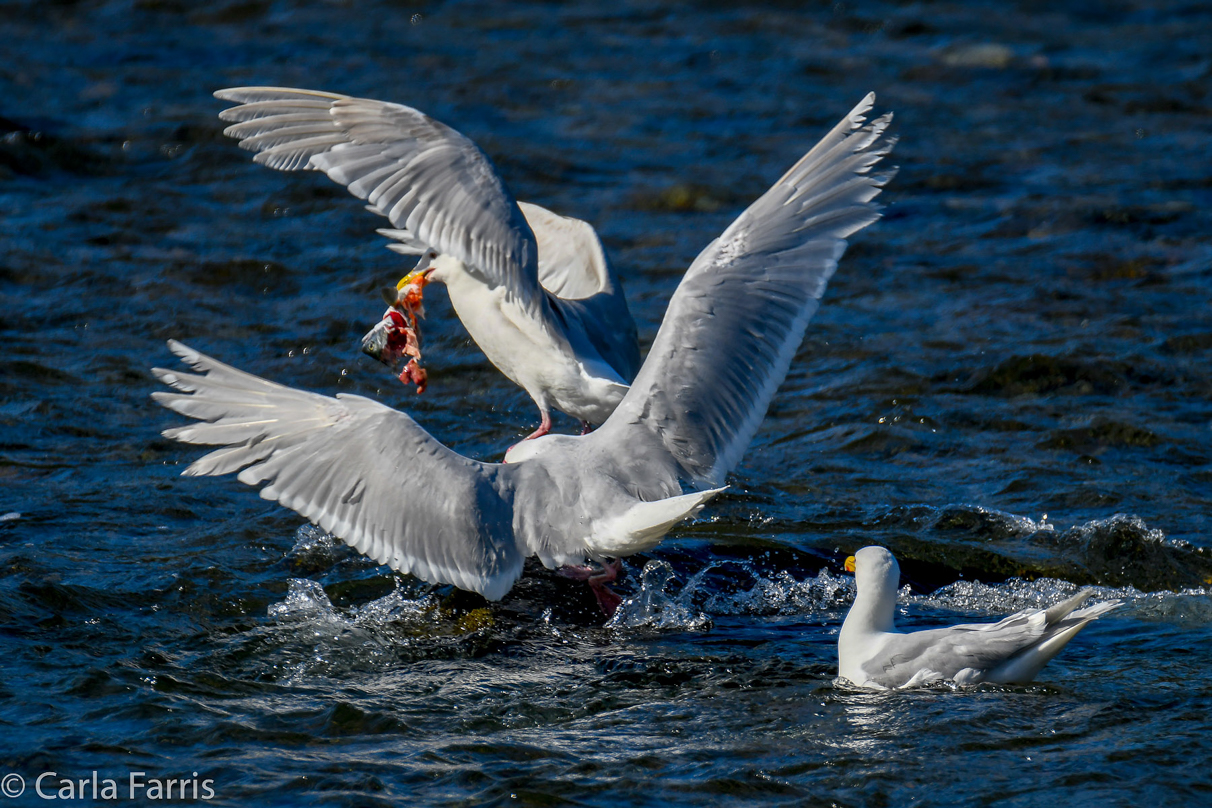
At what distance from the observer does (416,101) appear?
12.6 m

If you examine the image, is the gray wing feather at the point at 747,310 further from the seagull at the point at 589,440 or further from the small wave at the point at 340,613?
the small wave at the point at 340,613

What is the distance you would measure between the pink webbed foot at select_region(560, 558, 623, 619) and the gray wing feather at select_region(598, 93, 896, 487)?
0.56 metres

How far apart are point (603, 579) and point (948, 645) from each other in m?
1.47

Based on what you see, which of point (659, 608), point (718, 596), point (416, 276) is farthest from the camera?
point (416, 276)

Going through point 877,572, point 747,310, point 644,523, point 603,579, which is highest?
point 747,310

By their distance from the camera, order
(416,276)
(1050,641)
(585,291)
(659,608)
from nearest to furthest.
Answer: (1050,641) → (659,608) → (416,276) → (585,291)

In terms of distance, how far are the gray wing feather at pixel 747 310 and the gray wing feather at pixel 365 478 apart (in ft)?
2.30

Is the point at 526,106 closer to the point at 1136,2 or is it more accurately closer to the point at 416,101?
the point at 416,101

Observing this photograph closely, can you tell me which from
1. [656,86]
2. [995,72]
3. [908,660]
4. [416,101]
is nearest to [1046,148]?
[995,72]

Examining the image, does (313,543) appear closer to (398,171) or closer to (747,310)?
(398,171)

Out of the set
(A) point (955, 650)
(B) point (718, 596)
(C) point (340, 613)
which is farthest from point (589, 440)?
(A) point (955, 650)

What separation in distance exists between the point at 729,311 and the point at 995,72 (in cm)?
909

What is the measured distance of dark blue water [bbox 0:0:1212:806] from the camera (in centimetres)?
451

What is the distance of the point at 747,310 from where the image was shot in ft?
18.4
